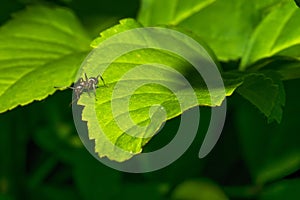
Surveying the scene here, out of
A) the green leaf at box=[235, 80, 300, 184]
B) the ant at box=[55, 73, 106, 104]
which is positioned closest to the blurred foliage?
the green leaf at box=[235, 80, 300, 184]

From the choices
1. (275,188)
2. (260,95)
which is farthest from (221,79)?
(275,188)

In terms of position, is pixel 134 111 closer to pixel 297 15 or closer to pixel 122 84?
pixel 122 84

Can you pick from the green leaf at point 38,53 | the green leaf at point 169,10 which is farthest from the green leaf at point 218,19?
the green leaf at point 38,53

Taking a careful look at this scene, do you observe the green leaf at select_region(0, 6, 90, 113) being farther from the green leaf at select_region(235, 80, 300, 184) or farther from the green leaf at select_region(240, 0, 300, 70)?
the green leaf at select_region(235, 80, 300, 184)

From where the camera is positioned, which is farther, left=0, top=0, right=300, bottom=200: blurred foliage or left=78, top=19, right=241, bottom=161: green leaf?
left=0, top=0, right=300, bottom=200: blurred foliage

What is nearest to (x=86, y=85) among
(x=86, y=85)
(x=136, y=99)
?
(x=86, y=85)

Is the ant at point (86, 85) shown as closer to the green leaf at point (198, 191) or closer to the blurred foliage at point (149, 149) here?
the blurred foliage at point (149, 149)
